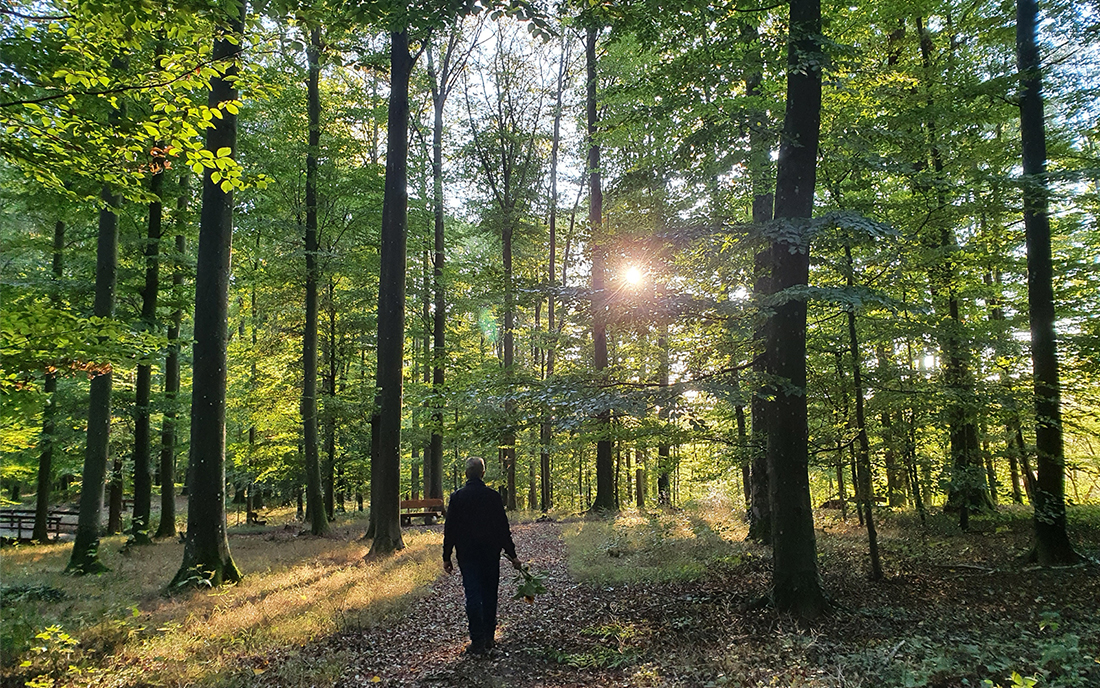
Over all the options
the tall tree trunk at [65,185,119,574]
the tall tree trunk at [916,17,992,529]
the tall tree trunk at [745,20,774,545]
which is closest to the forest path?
the tall tree trunk at [745,20,774,545]

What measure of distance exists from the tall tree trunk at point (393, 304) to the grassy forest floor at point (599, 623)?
1.28 meters

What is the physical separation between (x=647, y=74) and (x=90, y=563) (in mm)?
13786

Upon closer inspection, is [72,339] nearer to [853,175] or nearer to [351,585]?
[351,585]

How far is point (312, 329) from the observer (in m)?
16.5

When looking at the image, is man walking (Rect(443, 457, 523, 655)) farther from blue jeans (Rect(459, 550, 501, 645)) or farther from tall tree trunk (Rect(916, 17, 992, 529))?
tall tree trunk (Rect(916, 17, 992, 529))

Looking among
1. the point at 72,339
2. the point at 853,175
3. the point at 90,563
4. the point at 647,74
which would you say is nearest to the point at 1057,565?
the point at 853,175

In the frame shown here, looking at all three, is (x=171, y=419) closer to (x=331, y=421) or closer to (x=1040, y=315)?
(x=331, y=421)

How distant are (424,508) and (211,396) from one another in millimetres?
10994

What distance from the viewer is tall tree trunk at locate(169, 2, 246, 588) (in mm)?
8773

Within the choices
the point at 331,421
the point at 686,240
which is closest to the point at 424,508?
the point at 331,421

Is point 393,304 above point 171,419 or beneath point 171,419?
above

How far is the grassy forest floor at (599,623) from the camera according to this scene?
4930 mm

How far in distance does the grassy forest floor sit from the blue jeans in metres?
0.28

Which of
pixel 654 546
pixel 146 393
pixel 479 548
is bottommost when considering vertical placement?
pixel 654 546
